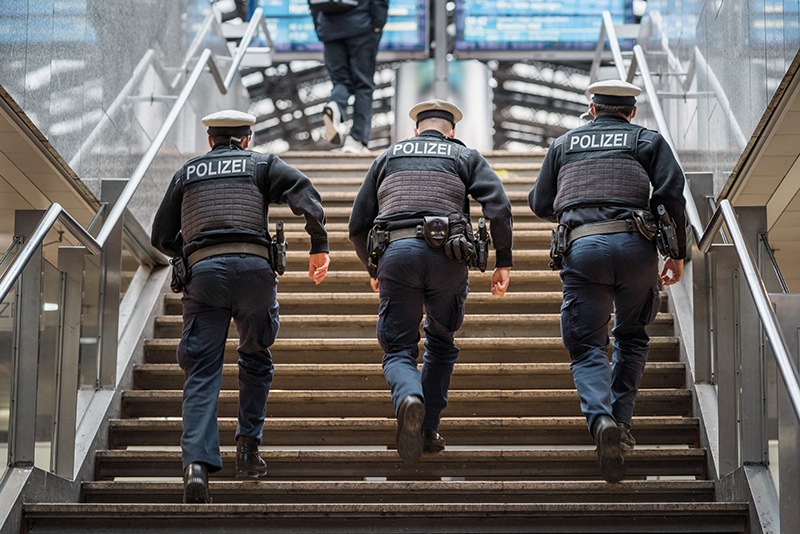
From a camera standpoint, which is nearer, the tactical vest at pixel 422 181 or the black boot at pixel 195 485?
the black boot at pixel 195 485

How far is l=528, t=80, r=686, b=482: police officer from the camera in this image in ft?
18.7

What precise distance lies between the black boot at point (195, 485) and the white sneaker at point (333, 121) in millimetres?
5615

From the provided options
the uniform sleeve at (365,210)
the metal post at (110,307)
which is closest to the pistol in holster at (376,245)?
the uniform sleeve at (365,210)

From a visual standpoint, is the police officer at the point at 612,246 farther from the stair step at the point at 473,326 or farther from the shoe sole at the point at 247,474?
the stair step at the point at 473,326

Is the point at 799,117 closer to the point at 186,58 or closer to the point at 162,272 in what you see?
the point at 162,272

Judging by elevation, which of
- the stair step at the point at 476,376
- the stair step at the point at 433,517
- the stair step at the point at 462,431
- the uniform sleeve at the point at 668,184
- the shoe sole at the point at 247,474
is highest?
the uniform sleeve at the point at 668,184

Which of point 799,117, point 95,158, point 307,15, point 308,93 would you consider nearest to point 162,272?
point 95,158

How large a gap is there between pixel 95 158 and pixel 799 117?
3780mm

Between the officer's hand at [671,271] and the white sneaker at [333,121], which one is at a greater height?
the white sneaker at [333,121]

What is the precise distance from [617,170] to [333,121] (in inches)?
202

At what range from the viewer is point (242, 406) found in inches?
234

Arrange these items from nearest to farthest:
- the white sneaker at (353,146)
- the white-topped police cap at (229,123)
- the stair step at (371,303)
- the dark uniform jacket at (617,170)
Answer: the dark uniform jacket at (617,170) < the white-topped police cap at (229,123) < the stair step at (371,303) < the white sneaker at (353,146)

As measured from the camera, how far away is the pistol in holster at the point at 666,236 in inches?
226

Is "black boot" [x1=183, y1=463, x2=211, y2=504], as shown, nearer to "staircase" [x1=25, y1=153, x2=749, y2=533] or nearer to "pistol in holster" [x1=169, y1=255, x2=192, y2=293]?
"staircase" [x1=25, y1=153, x2=749, y2=533]
